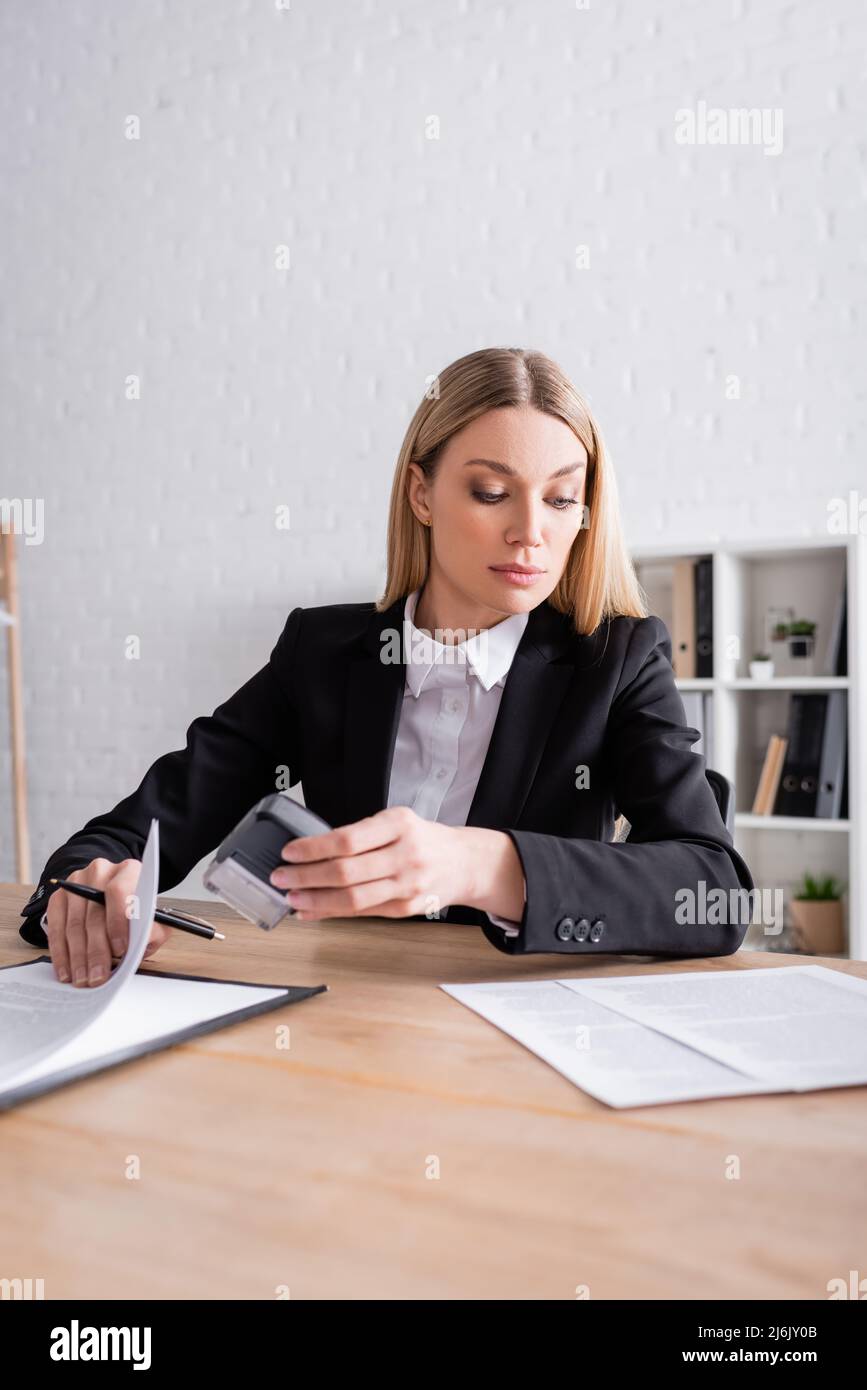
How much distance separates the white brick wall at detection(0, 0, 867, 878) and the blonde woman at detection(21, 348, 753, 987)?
1918 mm

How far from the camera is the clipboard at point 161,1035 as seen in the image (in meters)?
0.69

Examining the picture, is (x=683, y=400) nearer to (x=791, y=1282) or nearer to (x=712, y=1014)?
(x=712, y=1014)

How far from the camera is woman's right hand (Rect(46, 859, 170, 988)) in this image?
997 millimetres

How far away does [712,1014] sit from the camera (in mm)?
861

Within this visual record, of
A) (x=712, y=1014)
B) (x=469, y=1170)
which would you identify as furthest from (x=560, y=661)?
(x=469, y=1170)

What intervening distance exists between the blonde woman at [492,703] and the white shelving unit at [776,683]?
1.44 metres

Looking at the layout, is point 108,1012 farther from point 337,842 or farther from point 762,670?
point 762,670

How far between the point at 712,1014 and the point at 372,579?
9.92 feet

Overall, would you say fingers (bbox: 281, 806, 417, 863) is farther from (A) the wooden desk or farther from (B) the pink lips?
(B) the pink lips

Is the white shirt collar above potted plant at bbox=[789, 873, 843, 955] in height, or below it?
above

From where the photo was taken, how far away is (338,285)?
3832 mm

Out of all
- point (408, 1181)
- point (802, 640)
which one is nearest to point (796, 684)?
point (802, 640)

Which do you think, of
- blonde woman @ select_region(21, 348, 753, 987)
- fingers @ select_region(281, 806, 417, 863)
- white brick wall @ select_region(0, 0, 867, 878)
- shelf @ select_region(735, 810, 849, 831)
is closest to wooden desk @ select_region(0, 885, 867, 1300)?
fingers @ select_region(281, 806, 417, 863)

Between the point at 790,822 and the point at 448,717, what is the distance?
1.69 metres
